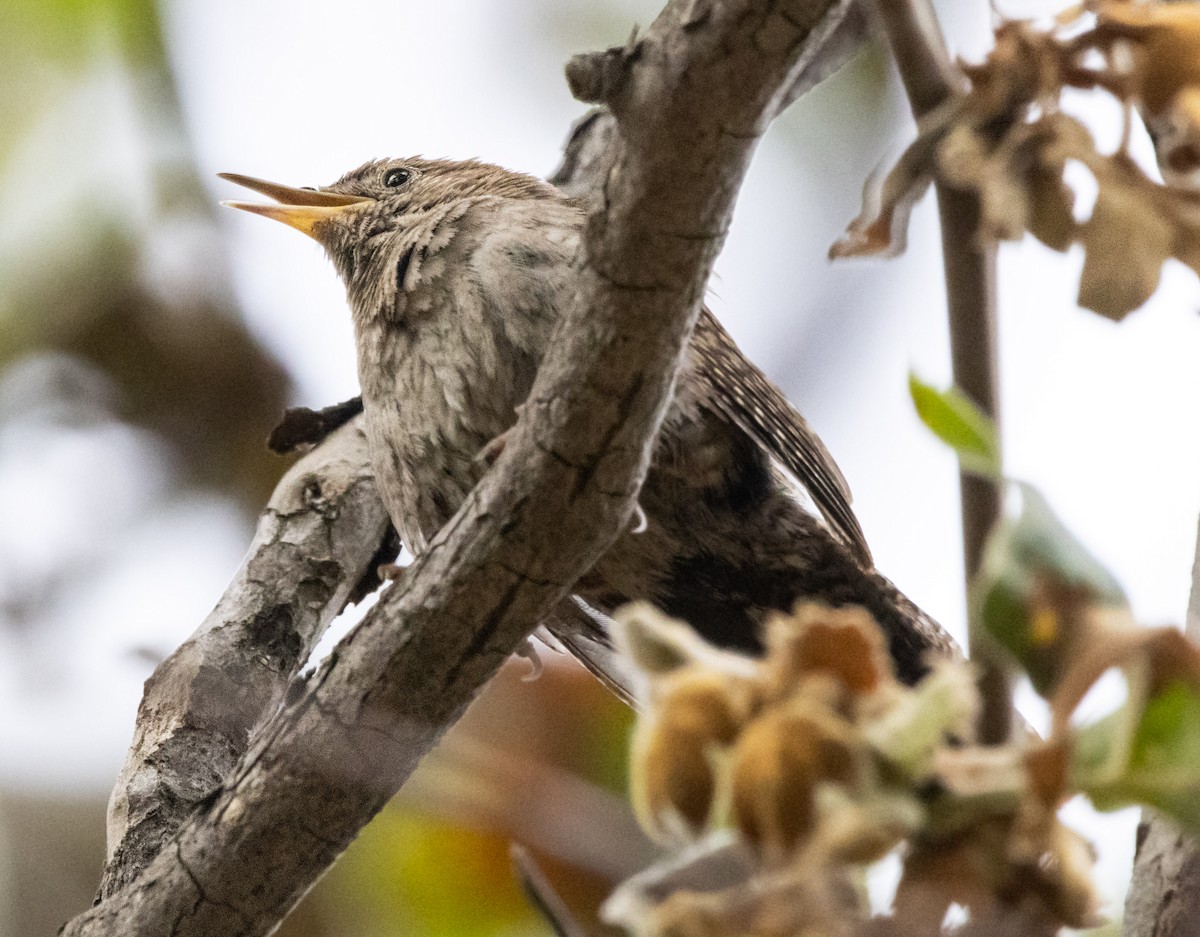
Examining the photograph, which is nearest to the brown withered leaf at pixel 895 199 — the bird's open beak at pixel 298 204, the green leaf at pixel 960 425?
the green leaf at pixel 960 425

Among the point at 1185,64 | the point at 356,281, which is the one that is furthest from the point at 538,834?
the point at 356,281

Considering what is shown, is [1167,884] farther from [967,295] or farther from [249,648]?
[249,648]

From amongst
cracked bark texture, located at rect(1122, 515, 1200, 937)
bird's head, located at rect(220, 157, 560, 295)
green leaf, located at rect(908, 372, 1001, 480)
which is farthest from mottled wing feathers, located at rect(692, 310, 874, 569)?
green leaf, located at rect(908, 372, 1001, 480)

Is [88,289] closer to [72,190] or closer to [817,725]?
[72,190]

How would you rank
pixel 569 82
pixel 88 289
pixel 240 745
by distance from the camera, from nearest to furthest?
pixel 569 82 < pixel 240 745 < pixel 88 289

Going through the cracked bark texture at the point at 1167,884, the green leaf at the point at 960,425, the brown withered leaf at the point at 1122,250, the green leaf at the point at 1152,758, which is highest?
the brown withered leaf at the point at 1122,250

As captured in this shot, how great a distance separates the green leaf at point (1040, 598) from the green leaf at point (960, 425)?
5 cm

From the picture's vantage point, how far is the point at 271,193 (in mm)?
4762

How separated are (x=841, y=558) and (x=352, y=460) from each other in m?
1.68

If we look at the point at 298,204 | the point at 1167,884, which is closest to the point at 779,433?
the point at 1167,884

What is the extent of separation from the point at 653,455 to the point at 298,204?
1.89 metres

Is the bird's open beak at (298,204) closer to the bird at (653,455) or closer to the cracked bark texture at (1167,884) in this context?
the bird at (653,455)

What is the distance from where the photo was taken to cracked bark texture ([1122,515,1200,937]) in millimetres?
2232

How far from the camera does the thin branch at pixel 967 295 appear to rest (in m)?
0.99
